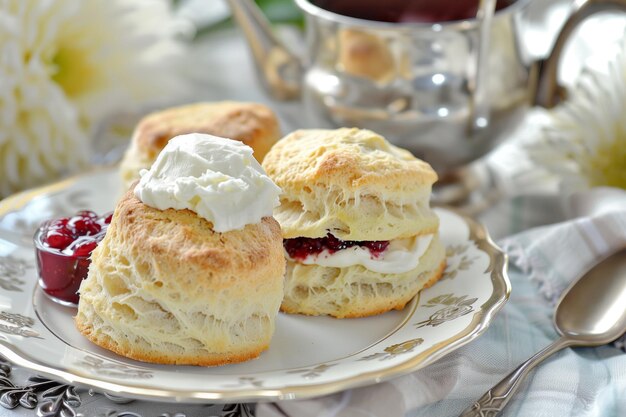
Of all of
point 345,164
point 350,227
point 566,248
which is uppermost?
point 345,164

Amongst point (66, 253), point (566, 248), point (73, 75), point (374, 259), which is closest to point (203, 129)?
point (66, 253)

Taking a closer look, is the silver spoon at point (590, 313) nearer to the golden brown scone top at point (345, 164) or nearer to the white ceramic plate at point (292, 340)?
the white ceramic plate at point (292, 340)

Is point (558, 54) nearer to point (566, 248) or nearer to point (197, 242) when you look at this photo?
point (566, 248)

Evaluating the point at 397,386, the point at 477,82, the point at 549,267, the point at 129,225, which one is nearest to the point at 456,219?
the point at 549,267

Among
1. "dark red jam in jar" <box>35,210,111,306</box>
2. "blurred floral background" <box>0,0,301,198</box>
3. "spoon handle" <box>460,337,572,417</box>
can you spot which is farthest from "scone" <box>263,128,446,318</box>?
"blurred floral background" <box>0,0,301,198</box>

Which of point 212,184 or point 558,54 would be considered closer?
point 212,184

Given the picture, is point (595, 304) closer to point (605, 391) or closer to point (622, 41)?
point (605, 391)
